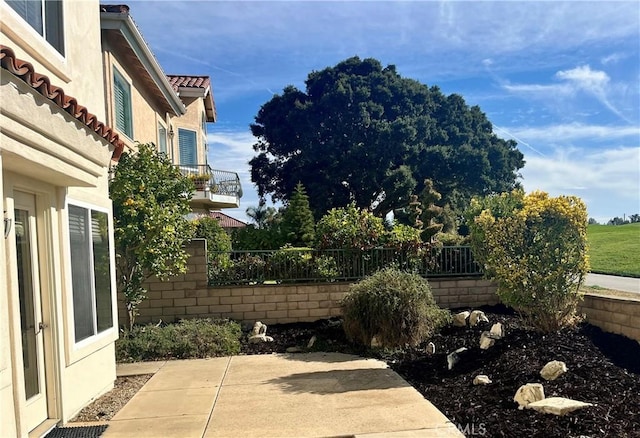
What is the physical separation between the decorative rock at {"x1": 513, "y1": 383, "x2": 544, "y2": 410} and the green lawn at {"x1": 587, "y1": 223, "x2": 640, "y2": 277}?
46.7ft

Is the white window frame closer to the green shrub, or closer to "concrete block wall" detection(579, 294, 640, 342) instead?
the green shrub

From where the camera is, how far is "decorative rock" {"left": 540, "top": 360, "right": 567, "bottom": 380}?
16.9 feet

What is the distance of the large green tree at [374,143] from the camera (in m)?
25.5

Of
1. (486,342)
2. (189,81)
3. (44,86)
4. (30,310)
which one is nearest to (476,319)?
(486,342)

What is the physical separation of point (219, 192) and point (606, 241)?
87.7ft

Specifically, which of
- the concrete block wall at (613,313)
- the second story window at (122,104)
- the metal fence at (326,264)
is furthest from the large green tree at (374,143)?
the concrete block wall at (613,313)

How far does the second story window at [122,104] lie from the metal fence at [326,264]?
152 inches

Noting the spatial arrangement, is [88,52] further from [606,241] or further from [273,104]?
[606,241]

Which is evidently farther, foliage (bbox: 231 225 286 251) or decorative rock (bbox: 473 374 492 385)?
foliage (bbox: 231 225 286 251)

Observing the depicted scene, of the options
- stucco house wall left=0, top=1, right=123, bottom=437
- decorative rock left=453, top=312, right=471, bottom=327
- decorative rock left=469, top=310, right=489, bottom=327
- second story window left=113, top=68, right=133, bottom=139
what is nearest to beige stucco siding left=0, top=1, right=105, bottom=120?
stucco house wall left=0, top=1, right=123, bottom=437

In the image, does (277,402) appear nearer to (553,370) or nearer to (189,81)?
(553,370)

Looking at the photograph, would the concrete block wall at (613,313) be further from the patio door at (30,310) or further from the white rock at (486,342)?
the patio door at (30,310)

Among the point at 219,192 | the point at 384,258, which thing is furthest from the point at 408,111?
the point at 384,258

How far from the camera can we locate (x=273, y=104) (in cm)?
2816
